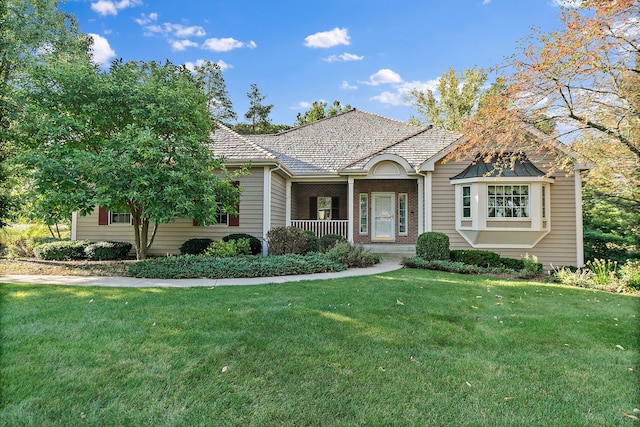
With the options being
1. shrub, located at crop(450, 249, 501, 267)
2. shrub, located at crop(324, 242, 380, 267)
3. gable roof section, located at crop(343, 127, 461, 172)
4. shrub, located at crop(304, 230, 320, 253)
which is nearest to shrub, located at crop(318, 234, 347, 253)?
shrub, located at crop(304, 230, 320, 253)

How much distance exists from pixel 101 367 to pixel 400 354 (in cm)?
→ 268

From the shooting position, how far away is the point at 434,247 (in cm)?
955

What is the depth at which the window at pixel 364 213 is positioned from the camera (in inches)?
539

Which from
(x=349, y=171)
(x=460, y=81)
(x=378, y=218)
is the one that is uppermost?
(x=460, y=81)

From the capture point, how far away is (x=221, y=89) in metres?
29.4

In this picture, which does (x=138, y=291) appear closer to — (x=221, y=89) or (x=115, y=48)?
(x=115, y=48)

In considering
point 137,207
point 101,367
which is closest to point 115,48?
point 137,207

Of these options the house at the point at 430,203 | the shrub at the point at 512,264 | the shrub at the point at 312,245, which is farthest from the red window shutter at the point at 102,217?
the shrub at the point at 512,264

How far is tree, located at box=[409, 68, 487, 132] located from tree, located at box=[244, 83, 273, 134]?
13720 millimetres

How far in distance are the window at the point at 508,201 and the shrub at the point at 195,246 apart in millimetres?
9199

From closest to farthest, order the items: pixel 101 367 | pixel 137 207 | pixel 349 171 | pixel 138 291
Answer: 1. pixel 101 367
2. pixel 138 291
3. pixel 137 207
4. pixel 349 171

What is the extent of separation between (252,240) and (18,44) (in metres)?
9.19

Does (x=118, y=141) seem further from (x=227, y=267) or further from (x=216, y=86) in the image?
(x=216, y=86)

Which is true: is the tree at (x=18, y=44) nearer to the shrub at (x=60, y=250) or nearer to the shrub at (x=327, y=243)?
the shrub at (x=60, y=250)
